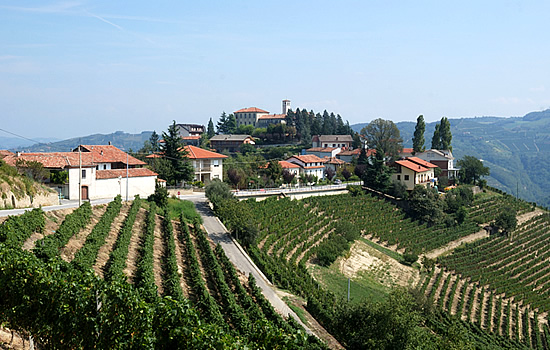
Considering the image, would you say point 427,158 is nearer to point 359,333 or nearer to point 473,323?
point 473,323

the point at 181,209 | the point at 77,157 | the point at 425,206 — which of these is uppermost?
the point at 77,157

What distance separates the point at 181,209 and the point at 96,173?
699 centimetres

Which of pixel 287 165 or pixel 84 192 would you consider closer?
pixel 84 192

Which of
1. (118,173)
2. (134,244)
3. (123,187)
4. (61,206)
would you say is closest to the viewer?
(134,244)

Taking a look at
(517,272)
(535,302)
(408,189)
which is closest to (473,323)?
(535,302)

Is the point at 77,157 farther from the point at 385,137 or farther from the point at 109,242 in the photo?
the point at 385,137

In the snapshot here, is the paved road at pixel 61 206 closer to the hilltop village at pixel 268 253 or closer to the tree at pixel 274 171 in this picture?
the hilltop village at pixel 268 253


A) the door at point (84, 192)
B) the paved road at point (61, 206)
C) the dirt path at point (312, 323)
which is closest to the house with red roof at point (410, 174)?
→ the dirt path at point (312, 323)

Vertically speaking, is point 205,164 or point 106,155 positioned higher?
point 106,155

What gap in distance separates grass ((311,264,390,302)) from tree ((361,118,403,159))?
1460 inches

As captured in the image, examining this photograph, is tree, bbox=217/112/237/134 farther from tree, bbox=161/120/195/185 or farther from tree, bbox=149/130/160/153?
tree, bbox=161/120/195/185

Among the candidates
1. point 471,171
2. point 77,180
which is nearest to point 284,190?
point 77,180

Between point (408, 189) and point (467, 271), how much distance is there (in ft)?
52.2

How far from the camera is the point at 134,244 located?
1048 inches
